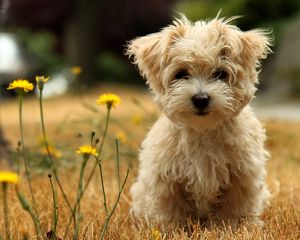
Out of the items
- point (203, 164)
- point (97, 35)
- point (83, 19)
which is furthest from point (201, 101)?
point (97, 35)

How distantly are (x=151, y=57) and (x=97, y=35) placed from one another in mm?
15099

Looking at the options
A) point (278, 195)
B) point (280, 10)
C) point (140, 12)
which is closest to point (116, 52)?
point (140, 12)

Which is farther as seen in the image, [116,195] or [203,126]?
[116,195]

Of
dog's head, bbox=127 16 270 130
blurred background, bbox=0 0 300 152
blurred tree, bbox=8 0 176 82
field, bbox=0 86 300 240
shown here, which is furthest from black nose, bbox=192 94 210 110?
blurred tree, bbox=8 0 176 82

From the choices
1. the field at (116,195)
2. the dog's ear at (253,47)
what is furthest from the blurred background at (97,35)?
the dog's ear at (253,47)

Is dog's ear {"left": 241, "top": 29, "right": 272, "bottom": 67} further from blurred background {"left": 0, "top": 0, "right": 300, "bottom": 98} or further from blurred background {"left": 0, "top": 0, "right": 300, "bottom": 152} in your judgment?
blurred background {"left": 0, "top": 0, "right": 300, "bottom": 98}

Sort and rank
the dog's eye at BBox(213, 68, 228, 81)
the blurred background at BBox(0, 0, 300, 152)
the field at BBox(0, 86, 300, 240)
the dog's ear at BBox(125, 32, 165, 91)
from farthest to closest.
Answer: the blurred background at BBox(0, 0, 300, 152) < the dog's ear at BBox(125, 32, 165, 91) < the dog's eye at BBox(213, 68, 228, 81) < the field at BBox(0, 86, 300, 240)

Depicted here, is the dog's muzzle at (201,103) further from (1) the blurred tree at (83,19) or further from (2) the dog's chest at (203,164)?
(1) the blurred tree at (83,19)

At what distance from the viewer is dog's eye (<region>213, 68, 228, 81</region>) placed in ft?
11.8

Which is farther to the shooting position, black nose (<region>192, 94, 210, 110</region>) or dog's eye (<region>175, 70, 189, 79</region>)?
dog's eye (<region>175, 70, 189, 79</region>)

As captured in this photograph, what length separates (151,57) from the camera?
3.80 metres

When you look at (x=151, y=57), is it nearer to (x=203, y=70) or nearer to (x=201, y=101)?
(x=203, y=70)

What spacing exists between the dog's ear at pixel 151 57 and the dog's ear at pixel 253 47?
Answer: 1.61ft

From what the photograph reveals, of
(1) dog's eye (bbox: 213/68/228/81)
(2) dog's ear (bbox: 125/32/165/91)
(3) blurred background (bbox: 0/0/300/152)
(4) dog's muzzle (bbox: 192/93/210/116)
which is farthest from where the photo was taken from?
(3) blurred background (bbox: 0/0/300/152)
